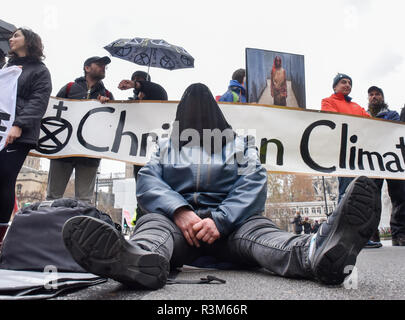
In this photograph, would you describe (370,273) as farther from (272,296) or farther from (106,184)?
(106,184)

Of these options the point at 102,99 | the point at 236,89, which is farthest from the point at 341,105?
the point at 102,99

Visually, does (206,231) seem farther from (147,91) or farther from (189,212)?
(147,91)

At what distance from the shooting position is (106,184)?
83.2 meters

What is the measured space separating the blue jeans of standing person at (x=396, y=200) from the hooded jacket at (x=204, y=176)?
280cm

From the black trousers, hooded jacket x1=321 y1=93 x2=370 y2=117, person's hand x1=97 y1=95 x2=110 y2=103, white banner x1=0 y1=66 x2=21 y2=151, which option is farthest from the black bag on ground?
hooded jacket x1=321 y1=93 x2=370 y2=117

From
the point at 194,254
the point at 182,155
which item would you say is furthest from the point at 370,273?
the point at 182,155

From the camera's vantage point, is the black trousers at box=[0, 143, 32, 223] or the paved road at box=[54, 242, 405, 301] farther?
the black trousers at box=[0, 143, 32, 223]

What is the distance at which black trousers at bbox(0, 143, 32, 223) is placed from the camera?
292 centimetres

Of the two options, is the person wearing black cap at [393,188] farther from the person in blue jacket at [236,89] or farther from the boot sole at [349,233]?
the boot sole at [349,233]

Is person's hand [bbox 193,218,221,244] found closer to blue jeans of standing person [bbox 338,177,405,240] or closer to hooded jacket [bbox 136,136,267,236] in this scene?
hooded jacket [bbox 136,136,267,236]

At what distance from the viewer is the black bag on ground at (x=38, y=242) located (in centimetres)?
183

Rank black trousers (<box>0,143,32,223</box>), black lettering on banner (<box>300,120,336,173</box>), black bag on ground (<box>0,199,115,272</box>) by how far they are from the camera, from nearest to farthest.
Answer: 1. black bag on ground (<box>0,199,115,272</box>)
2. black trousers (<box>0,143,32,223</box>)
3. black lettering on banner (<box>300,120,336,173</box>)

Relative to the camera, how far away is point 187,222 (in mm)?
1976

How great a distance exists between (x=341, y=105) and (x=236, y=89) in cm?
149
